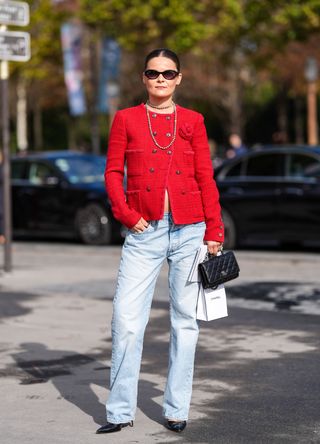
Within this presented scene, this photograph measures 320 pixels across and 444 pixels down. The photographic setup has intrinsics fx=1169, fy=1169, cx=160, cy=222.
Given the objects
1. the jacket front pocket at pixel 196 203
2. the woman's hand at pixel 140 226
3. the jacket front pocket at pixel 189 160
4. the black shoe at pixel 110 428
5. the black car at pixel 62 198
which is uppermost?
the jacket front pocket at pixel 189 160

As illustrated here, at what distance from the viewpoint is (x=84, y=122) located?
223 feet

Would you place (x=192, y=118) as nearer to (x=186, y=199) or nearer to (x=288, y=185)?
(x=186, y=199)

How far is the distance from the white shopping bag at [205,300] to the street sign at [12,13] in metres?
7.51

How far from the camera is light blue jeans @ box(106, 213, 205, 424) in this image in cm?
568

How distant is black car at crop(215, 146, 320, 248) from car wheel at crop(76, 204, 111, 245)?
2.17 meters

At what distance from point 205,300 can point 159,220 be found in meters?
0.46

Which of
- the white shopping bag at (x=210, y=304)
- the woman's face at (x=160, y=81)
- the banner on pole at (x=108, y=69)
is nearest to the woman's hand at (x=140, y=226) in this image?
the white shopping bag at (x=210, y=304)

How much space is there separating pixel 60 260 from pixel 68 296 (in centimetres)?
432

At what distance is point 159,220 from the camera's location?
5.70 m

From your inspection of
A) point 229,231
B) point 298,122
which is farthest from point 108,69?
point 298,122

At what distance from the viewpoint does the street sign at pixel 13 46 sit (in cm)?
1262

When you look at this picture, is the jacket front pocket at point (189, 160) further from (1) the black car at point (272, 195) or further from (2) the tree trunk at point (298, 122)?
(2) the tree trunk at point (298, 122)

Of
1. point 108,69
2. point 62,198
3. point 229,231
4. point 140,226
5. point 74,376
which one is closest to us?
point 140,226

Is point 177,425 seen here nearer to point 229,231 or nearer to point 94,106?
point 229,231
